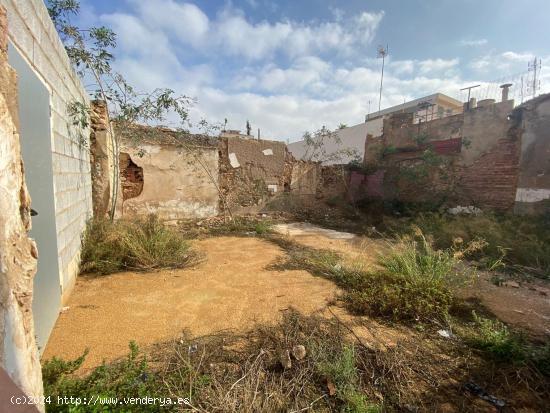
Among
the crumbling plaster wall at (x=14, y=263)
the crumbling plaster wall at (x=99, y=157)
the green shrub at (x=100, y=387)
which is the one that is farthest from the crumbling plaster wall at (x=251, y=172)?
the crumbling plaster wall at (x=14, y=263)

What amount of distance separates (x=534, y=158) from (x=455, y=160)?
5.40ft

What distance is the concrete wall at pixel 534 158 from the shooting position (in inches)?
227

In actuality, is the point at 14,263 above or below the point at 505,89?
below

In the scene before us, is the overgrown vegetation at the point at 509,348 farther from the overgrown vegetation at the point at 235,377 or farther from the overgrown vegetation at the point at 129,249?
the overgrown vegetation at the point at 129,249

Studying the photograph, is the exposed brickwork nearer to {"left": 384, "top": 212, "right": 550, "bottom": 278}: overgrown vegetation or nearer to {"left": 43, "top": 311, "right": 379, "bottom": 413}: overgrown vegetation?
{"left": 384, "top": 212, "right": 550, "bottom": 278}: overgrown vegetation

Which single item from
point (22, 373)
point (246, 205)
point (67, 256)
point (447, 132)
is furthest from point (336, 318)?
point (447, 132)

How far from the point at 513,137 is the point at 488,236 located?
128 inches

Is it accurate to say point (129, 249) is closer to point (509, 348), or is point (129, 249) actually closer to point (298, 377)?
point (298, 377)

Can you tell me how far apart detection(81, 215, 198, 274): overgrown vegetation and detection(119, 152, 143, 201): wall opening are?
1.87 metres

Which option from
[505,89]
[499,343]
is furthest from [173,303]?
[505,89]

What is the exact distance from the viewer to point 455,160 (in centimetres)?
737

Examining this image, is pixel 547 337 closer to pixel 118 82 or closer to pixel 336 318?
pixel 336 318

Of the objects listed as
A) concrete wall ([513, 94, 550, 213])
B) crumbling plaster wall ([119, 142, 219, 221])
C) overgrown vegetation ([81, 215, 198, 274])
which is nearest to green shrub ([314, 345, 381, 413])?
overgrown vegetation ([81, 215, 198, 274])

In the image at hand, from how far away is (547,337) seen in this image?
7.12 ft
